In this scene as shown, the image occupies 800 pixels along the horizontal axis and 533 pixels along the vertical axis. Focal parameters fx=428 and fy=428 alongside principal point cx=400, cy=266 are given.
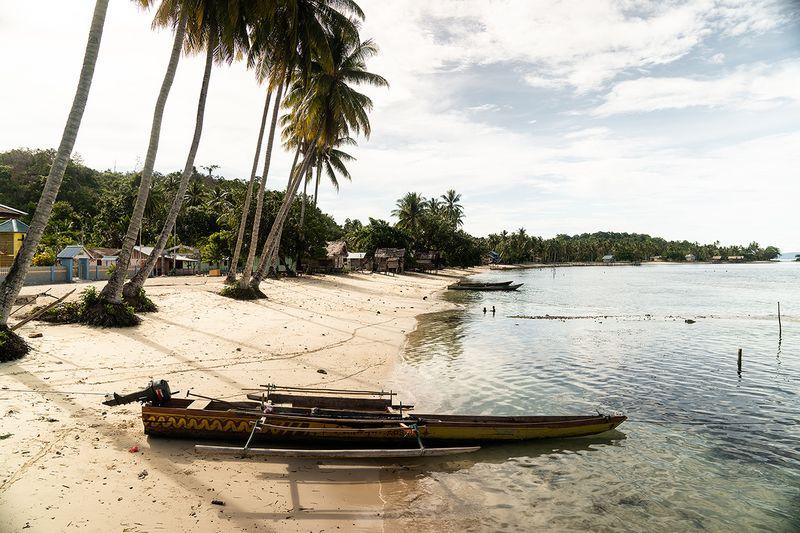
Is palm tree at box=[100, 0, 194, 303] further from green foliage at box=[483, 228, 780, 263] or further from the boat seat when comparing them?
green foliage at box=[483, 228, 780, 263]

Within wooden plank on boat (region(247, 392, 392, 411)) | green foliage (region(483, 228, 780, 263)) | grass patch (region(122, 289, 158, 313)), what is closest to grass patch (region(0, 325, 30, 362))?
grass patch (region(122, 289, 158, 313))

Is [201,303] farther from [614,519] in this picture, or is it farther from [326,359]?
[614,519]

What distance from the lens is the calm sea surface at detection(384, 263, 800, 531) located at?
809 cm

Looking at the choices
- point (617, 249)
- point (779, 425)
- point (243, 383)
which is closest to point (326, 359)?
point (243, 383)

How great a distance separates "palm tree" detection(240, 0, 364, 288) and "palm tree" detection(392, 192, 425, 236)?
178ft

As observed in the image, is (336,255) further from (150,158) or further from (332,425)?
(332,425)

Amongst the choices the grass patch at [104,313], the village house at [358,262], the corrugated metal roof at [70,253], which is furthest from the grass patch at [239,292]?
the village house at [358,262]

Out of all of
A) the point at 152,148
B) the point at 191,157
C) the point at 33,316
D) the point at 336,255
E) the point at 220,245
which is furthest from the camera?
the point at 336,255

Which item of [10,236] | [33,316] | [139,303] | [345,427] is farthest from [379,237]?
[345,427]

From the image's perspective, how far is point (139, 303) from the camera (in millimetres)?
18812

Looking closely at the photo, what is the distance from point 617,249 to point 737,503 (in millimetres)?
181856

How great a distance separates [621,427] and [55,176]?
17.7m

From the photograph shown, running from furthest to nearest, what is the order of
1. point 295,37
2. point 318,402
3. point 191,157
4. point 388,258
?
point 388,258, point 295,37, point 191,157, point 318,402

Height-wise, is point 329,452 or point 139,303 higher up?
point 139,303
